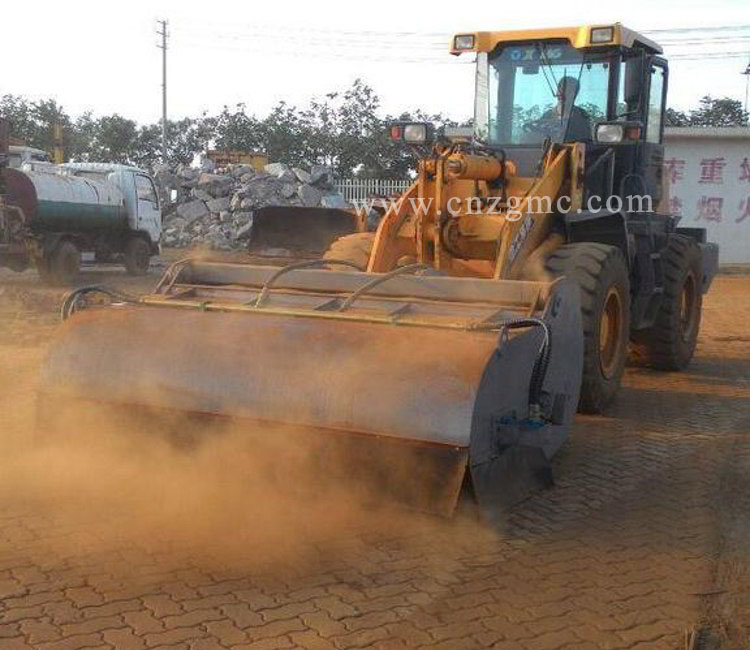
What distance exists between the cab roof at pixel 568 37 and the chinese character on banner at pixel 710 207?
55.9 ft

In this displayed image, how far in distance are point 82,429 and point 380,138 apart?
32.3 metres

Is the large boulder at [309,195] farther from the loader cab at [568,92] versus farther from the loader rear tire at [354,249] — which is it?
the loader rear tire at [354,249]

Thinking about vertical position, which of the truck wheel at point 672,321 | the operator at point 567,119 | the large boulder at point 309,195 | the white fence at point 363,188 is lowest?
the truck wheel at point 672,321

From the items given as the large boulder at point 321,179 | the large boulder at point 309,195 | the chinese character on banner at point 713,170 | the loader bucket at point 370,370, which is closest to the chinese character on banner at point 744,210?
the chinese character on banner at point 713,170

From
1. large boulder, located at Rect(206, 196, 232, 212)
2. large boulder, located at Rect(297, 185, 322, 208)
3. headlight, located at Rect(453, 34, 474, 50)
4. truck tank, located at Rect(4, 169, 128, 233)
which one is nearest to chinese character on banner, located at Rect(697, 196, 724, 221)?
large boulder, located at Rect(297, 185, 322, 208)

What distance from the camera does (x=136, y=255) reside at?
19.6 metres

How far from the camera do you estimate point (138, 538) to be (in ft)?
14.2

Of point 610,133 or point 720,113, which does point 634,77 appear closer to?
point 610,133

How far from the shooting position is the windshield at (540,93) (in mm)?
7844

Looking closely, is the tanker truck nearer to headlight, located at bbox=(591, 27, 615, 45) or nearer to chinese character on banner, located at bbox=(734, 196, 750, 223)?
headlight, located at bbox=(591, 27, 615, 45)

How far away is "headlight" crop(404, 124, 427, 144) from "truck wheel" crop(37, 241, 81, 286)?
11.4 m

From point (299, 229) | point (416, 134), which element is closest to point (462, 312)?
point (416, 134)

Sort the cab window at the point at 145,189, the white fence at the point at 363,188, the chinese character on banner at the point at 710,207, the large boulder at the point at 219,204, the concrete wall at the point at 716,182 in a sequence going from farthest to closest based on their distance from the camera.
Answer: the large boulder at the point at 219,204 → the white fence at the point at 363,188 → the chinese character on banner at the point at 710,207 → the concrete wall at the point at 716,182 → the cab window at the point at 145,189

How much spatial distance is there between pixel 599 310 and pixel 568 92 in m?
2.08
